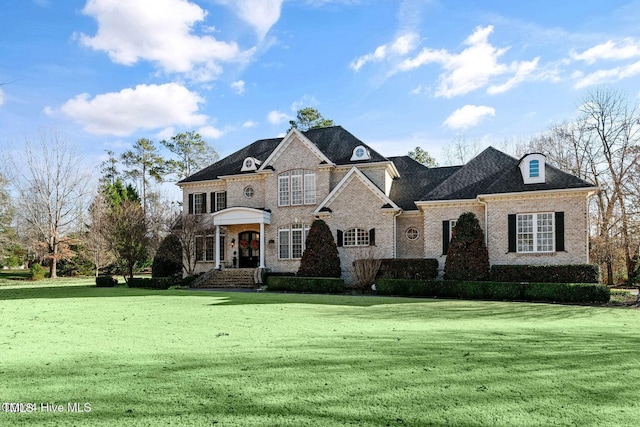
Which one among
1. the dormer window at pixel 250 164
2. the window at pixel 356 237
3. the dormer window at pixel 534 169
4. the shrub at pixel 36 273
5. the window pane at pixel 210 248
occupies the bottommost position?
the shrub at pixel 36 273

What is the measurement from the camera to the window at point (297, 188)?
2783 cm

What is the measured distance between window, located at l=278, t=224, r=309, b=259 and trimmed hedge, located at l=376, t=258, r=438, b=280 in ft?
21.1

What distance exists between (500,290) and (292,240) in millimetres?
13252

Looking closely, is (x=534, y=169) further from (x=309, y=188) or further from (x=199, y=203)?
(x=199, y=203)

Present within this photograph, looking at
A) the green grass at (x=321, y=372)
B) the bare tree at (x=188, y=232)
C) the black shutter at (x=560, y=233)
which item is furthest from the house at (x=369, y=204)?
the green grass at (x=321, y=372)

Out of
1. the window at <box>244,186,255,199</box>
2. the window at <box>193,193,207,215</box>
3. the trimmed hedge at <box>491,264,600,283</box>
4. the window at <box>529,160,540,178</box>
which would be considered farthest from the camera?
the window at <box>193,193,207,215</box>

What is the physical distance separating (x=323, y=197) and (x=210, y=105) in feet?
28.5

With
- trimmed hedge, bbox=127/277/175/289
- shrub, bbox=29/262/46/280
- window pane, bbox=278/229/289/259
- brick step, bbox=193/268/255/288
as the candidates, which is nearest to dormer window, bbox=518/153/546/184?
window pane, bbox=278/229/289/259

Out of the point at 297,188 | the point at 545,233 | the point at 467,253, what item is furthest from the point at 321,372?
the point at 297,188

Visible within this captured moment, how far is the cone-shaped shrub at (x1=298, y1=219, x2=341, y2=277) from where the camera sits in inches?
944

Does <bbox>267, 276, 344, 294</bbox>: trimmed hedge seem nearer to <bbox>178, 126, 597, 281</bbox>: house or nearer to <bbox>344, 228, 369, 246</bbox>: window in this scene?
<bbox>178, 126, 597, 281</bbox>: house

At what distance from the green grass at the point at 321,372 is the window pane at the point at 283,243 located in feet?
57.2

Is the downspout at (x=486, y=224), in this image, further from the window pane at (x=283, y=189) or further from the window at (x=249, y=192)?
the window at (x=249, y=192)

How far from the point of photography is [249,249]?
29.6 meters
